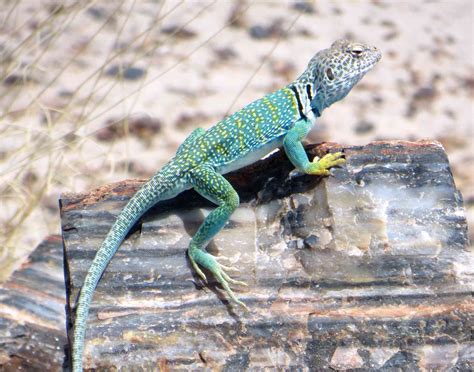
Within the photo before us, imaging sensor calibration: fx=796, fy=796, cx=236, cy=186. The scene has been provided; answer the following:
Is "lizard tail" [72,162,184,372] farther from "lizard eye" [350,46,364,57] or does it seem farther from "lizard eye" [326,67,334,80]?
"lizard eye" [350,46,364,57]

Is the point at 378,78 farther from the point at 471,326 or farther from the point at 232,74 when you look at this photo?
the point at 471,326

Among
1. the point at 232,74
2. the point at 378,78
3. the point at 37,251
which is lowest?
the point at 378,78

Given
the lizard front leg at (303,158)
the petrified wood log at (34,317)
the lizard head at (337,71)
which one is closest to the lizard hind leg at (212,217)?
the lizard front leg at (303,158)

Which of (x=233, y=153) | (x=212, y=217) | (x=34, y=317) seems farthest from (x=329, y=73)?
(x=34, y=317)

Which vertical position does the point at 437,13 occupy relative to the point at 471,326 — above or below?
below

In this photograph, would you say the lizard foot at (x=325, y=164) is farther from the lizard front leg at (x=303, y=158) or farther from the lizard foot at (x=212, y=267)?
the lizard foot at (x=212, y=267)

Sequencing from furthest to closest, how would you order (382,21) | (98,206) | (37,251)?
(382,21) < (37,251) < (98,206)

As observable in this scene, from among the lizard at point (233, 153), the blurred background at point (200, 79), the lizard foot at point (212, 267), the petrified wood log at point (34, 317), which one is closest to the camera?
the lizard foot at point (212, 267)

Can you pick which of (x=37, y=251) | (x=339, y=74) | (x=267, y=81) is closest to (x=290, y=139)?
(x=339, y=74)
